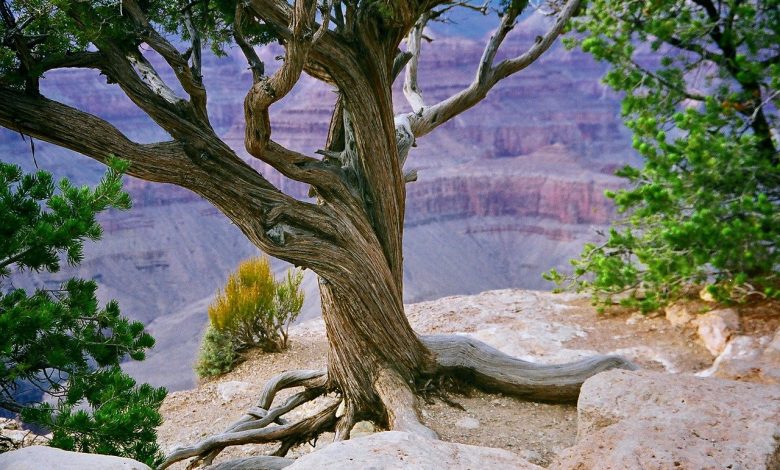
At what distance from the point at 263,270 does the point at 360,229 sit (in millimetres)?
3842

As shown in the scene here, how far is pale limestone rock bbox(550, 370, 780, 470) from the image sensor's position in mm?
2342

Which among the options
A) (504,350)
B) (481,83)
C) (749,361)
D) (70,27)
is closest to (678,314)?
(749,361)

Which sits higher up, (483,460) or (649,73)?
(649,73)

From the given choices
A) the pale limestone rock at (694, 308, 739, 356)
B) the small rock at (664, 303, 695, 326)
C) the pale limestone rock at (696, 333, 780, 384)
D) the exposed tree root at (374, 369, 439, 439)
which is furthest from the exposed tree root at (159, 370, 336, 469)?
the small rock at (664, 303, 695, 326)

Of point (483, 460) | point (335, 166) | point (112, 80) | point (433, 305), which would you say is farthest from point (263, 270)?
point (483, 460)

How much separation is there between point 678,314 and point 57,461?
6.43 meters

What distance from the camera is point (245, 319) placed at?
7.75 m

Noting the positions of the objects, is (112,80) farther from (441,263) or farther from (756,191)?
(441,263)

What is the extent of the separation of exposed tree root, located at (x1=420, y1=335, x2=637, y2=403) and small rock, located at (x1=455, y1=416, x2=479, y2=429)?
0.48 meters

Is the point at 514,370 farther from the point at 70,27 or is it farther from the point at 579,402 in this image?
the point at 70,27

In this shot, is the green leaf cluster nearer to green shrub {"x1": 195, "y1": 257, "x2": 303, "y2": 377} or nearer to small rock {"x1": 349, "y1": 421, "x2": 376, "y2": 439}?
small rock {"x1": 349, "y1": 421, "x2": 376, "y2": 439}

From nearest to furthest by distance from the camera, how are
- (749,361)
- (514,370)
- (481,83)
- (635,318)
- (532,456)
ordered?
(532,456)
(514,370)
(481,83)
(749,361)
(635,318)

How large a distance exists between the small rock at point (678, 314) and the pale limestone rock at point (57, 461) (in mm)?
6087

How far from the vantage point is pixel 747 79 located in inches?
258
